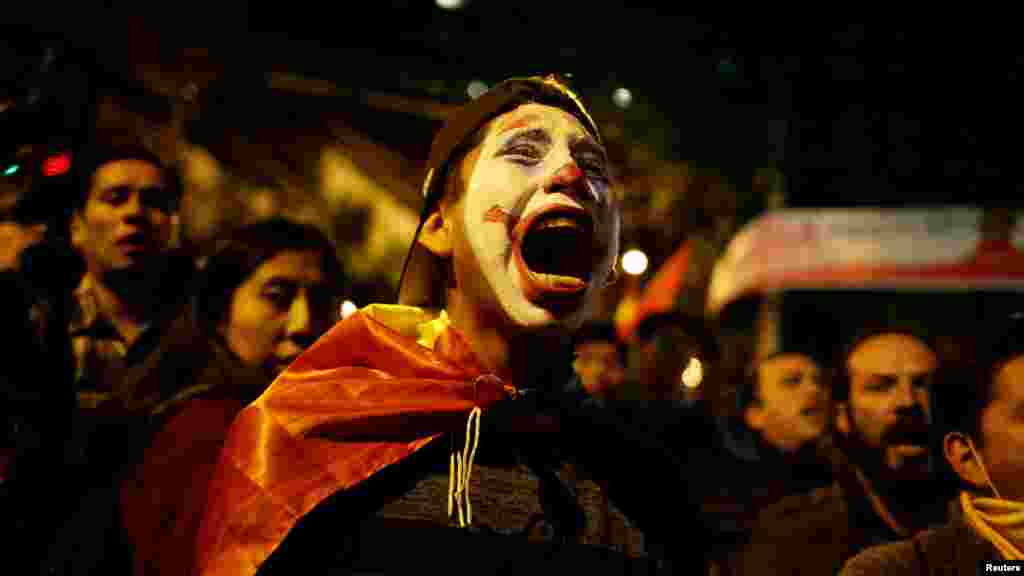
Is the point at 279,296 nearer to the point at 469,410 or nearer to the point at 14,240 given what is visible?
the point at 14,240

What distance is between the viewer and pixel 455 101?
357 inches

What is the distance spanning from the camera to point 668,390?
696 centimetres

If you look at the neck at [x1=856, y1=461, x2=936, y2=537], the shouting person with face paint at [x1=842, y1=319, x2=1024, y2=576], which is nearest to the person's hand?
the shouting person with face paint at [x1=842, y1=319, x2=1024, y2=576]

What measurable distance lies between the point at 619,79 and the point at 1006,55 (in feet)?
21.0

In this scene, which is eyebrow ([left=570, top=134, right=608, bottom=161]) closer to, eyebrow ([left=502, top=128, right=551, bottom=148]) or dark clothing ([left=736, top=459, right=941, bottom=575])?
eyebrow ([left=502, top=128, right=551, bottom=148])

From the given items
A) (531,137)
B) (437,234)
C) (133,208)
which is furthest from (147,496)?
(133,208)

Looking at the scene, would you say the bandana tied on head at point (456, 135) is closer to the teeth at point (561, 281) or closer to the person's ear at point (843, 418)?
the teeth at point (561, 281)

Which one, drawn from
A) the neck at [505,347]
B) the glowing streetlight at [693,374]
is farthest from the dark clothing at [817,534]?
the glowing streetlight at [693,374]

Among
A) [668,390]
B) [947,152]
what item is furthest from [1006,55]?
[668,390]

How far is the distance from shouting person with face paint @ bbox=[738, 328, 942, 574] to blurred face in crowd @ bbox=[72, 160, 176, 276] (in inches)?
103

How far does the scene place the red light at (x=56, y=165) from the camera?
3.58 m

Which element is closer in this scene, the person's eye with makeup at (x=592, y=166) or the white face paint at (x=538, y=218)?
the white face paint at (x=538, y=218)

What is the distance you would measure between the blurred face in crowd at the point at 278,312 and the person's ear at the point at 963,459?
228cm

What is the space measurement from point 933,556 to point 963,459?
0.34m
